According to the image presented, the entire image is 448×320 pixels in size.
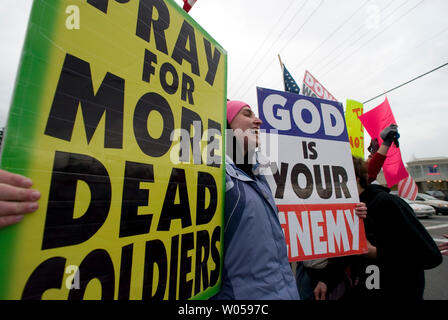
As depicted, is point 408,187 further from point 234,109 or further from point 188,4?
point 188,4

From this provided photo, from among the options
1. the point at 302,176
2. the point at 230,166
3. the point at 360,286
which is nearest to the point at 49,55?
the point at 230,166

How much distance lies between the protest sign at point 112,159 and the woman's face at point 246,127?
14.9 inches

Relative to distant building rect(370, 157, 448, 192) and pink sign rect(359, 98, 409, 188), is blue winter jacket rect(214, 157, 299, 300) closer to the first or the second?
pink sign rect(359, 98, 409, 188)

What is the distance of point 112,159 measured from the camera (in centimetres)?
68

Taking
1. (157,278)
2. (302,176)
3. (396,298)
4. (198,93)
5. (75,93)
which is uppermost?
(198,93)

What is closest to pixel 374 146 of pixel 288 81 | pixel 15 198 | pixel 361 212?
pixel 288 81

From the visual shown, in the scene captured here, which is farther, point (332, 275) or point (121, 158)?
point (332, 275)

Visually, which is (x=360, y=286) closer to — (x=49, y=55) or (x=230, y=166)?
(x=230, y=166)

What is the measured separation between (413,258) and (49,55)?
7.10ft

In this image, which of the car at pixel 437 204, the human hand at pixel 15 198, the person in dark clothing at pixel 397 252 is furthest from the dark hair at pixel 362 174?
the car at pixel 437 204

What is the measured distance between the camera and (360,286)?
5.09 feet

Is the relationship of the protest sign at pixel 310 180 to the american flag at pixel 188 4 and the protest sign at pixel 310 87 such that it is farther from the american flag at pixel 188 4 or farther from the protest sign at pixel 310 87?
the protest sign at pixel 310 87
